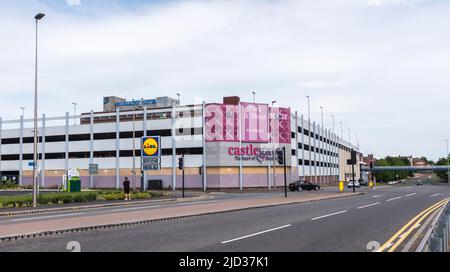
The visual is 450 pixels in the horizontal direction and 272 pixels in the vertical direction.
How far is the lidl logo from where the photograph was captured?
40094 millimetres

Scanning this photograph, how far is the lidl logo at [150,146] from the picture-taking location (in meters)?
40.1

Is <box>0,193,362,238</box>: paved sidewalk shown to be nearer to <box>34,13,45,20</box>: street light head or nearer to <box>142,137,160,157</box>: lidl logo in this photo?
<box>34,13,45,20</box>: street light head

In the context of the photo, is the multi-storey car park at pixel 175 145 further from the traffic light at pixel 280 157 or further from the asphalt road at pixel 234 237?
the asphalt road at pixel 234 237

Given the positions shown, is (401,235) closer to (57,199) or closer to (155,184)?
(57,199)

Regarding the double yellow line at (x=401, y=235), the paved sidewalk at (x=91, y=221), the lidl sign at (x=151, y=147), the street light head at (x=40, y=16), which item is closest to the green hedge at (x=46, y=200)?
the lidl sign at (x=151, y=147)

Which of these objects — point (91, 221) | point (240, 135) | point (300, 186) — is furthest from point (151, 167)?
point (240, 135)

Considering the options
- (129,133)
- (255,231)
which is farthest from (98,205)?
(129,133)

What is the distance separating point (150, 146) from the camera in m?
41.3

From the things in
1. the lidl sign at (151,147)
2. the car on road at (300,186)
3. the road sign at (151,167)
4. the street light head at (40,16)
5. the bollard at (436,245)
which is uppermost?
the street light head at (40,16)

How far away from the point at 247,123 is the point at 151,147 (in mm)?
24233

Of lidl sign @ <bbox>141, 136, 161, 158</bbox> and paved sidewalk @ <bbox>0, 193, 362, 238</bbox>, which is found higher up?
lidl sign @ <bbox>141, 136, 161, 158</bbox>

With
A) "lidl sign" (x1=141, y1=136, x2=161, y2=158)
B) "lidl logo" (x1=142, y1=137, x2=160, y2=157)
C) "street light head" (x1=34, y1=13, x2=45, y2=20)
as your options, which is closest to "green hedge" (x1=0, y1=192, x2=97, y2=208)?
"lidl sign" (x1=141, y1=136, x2=161, y2=158)

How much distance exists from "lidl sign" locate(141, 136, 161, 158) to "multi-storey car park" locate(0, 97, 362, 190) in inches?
650
